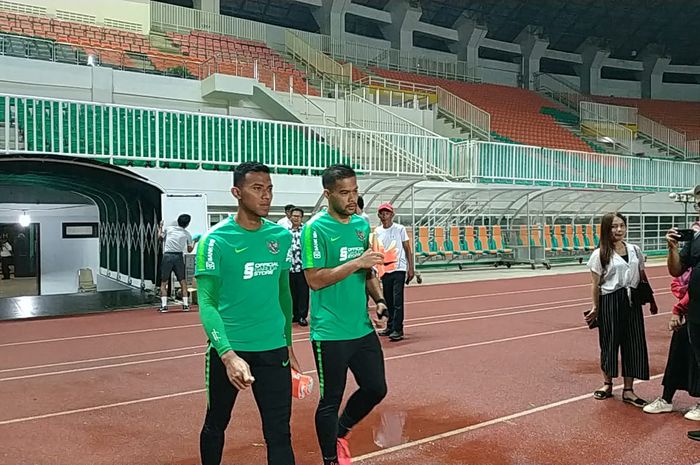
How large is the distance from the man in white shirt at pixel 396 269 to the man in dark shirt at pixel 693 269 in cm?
367

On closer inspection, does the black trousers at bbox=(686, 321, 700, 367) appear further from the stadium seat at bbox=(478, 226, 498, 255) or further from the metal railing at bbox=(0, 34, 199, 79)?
the metal railing at bbox=(0, 34, 199, 79)

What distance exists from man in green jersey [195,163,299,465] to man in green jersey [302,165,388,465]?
1.29 feet

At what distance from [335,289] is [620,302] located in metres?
2.91

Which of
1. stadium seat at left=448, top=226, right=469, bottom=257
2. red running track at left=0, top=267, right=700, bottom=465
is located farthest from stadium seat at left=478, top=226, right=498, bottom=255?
red running track at left=0, top=267, right=700, bottom=465

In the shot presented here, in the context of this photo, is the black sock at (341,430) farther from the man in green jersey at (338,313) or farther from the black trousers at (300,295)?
the black trousers at (300,295)

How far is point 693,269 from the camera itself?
175 inches

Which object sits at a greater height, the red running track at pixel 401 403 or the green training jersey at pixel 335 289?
the green training jersey at pixel 335 289

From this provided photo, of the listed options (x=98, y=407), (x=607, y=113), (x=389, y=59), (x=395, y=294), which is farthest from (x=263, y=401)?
(x=607, y=113)

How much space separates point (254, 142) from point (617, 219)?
11748mm

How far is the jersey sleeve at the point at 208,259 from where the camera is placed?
2.92 metres

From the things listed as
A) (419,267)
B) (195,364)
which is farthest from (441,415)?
(419,267)

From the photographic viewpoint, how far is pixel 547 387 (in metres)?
5.79

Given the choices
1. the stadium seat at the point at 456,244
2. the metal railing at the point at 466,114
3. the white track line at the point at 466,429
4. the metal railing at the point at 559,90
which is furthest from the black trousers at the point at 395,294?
the metal railing at the point at 559,90

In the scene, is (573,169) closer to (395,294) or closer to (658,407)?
(395,294)
